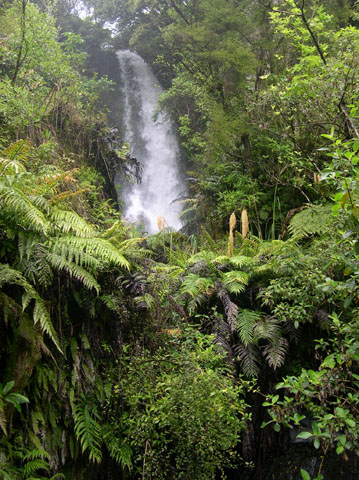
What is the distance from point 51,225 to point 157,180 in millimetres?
9470

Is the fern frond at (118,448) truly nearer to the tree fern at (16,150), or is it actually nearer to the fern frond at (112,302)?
the fern frond at (112,302)

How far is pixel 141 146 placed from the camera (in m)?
13.5

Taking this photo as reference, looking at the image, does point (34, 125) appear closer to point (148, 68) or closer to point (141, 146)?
point (141, 146)

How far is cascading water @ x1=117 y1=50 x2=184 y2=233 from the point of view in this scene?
467 inches

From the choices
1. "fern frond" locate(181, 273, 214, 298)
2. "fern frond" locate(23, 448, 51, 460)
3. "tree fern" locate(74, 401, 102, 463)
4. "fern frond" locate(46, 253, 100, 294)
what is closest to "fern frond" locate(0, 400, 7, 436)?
"fern frond" locate(23, 448, 51, 460)

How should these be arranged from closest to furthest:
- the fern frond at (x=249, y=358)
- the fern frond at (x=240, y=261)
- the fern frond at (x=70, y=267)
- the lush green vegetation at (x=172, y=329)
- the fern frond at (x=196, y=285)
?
the lush green vegetation at (x=172, y=329)
the fern frond at (x=70, y=267)
the fern frond at (x=249, y=358)
the fern frond at (x=196, y=285)
the fern frond at (x=240, y=261)

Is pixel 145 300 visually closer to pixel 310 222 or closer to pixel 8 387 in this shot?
pixel 8 387

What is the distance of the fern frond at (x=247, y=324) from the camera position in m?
3.82

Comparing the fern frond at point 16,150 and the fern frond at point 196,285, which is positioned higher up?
the fern frond at point 16,150

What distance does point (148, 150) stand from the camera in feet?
43.9

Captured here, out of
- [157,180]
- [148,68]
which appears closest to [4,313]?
[157,180]

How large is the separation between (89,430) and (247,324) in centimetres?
187

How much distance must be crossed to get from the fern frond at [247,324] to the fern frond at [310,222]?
3.96 ft

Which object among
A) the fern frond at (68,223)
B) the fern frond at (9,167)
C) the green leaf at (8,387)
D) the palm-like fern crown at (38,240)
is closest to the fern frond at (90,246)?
the palm-like fern crown at (38,240)
